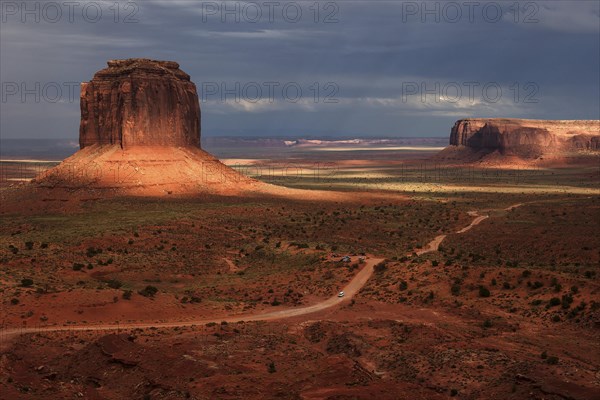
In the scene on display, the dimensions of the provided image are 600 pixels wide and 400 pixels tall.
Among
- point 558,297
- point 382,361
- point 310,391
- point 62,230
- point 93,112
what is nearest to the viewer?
point 310,391

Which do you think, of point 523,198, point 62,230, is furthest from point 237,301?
point 523,198

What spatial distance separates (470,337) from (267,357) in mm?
9713

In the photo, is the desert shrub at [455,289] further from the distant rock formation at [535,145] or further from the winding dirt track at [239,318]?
the distant rock formation at [535,145]

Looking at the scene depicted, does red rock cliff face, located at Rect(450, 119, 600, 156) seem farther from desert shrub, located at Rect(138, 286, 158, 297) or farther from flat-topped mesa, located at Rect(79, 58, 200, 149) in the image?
desert shrub, located at Rect(138, 286, 158, 297)

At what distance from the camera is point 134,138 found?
90.1 metres

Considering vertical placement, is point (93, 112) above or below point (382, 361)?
above

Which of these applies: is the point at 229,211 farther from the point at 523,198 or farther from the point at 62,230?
the point at 523,198

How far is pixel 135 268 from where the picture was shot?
52.3 meters

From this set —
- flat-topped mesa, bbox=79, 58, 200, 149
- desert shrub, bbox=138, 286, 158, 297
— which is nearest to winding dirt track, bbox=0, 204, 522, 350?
desert shrub, bbox=138, 286, 158, 297

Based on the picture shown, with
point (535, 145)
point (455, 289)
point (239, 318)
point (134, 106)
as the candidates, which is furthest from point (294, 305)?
point (535, 145)

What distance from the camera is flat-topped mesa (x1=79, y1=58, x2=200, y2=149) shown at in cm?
8944

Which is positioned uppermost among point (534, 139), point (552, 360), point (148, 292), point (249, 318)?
point (534, 139)

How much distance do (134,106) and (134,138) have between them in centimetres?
407

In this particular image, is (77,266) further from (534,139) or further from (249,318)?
(534,139)
